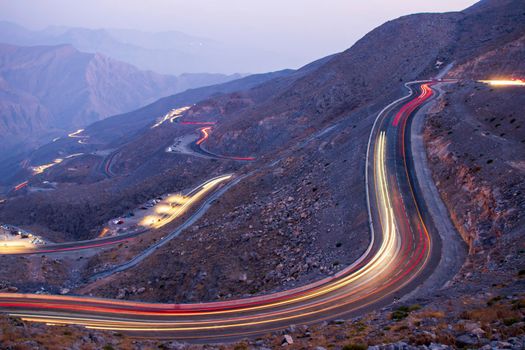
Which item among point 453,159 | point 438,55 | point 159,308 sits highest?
point 438,55

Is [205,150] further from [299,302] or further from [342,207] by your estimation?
[299,302]

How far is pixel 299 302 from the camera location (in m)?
29.6

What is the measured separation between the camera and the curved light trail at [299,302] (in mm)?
27969

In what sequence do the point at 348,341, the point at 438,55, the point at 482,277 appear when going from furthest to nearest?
the point at 438,55, the point at 482,277, the point at 348,341

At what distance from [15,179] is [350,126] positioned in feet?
615

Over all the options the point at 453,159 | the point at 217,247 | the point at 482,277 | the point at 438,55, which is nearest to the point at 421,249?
the point at 482,277

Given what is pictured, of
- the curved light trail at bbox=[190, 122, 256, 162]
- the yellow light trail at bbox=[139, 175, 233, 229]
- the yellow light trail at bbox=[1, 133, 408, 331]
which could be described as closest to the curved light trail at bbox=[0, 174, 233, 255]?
the yellow light trail at bbox=[139, 175, 233, 229]

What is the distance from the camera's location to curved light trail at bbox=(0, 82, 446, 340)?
1101 inches

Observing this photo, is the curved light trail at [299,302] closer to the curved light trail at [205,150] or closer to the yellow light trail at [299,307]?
the yellow light trail at [299,307]

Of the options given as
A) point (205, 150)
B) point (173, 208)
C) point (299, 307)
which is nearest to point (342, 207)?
point (299, 307)

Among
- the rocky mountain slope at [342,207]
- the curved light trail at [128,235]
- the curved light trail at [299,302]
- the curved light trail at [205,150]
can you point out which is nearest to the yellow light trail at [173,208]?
the curved light trail at [128,235]

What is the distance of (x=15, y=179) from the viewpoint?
197 metres

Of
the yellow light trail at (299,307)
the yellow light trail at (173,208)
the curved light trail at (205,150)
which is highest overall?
the curved light trail at (205,150)

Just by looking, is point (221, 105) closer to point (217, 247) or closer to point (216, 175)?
point (216, 175)
